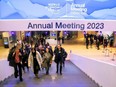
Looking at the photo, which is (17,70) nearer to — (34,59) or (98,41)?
(34,59)

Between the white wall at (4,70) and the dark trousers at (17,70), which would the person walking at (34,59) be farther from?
the white wall at (4,70)

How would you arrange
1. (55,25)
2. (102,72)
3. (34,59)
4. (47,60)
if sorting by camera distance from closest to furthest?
1. (102,72)
2. (55,25)
3. (34,59)
4. (47,60)

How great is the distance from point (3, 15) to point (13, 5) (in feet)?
1.82

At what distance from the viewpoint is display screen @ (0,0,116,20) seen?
9820mm

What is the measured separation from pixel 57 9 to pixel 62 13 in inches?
9.9

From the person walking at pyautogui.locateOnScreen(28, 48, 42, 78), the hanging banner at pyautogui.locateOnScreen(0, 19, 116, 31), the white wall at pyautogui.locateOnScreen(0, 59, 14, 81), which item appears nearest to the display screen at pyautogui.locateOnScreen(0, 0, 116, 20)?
the hanging banner at pyautogui.locateOnScreen(0, 19, 116, 31)

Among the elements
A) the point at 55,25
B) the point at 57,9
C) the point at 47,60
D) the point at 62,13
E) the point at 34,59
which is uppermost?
the point at 57,9

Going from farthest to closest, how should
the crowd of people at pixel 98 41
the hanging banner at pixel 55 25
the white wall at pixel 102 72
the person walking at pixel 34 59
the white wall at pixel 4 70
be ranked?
the crowd of people at pixel 98 41
the person walking at pixel 34 59
the hanging banner at pixel 55 25
the white wall at pixel 4 70
the white wall at pixel 102 72

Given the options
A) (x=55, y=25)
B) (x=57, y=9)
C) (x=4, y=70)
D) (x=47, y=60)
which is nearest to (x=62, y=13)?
(x=57, y=9)

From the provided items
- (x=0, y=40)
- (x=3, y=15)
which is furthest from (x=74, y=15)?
(x=0, y=40)

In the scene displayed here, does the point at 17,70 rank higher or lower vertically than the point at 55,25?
lower

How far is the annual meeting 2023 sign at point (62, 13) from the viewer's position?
973cm

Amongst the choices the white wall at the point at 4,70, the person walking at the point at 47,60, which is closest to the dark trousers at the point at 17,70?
the white wall at the point at 4,70

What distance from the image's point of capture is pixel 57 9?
989cm
